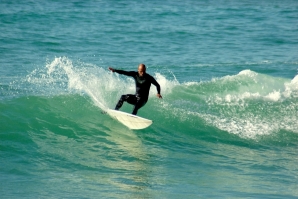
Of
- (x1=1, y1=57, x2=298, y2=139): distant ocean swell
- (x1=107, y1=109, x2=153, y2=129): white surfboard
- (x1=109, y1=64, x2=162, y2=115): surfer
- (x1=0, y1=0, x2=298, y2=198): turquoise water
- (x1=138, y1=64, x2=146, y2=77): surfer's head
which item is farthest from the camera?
(x1=1, y1=57, x2=298, y2=139): distant ocean swell

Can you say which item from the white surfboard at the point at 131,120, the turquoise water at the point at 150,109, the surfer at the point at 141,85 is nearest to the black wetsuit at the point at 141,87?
the surfer at the point at 141,85

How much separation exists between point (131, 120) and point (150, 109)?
231cm

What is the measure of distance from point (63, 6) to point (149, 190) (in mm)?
21876

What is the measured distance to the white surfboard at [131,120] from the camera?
12.0m

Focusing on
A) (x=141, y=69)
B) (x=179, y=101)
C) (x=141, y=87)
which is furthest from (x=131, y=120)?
(x=179, y=101)

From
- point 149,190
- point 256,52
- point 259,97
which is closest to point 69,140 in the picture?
point 149,190

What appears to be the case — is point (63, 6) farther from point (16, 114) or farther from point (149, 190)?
point (149, 190)

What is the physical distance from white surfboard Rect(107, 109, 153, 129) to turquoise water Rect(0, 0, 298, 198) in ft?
1.09

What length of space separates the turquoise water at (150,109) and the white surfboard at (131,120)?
334 millimetres

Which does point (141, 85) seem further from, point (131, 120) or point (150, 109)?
point (150, 109)

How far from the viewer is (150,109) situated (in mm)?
14547

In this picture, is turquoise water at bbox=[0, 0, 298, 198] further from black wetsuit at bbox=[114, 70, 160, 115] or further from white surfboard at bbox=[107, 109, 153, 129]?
black wetsuit at bbox=[114, 70, 160, 115]

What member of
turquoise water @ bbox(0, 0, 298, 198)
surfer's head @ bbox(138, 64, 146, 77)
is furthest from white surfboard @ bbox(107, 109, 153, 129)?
surfer's head @ bbox(138, 64, 146, 77)

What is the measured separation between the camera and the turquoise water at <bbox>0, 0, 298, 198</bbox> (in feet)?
32.4
